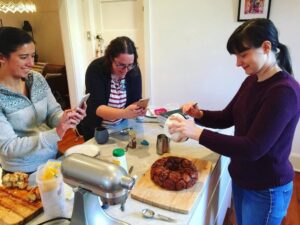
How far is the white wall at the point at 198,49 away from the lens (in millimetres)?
2482

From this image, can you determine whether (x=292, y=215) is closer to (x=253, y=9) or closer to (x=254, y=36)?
(x=254, y=36)

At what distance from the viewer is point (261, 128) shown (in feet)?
3.07

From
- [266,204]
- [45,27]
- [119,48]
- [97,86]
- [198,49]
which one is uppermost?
[45,27]

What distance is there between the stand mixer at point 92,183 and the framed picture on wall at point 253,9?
7.34ft

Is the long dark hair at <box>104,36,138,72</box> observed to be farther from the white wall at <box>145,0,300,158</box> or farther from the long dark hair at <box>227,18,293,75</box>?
the white wall at <box>145,0,300,158</box>

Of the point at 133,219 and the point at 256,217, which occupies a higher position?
the point at 133,219

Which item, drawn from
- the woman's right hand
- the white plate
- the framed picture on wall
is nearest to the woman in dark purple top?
the woman's right hand

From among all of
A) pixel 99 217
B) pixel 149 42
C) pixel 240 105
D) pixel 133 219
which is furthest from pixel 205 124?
pixel 149 42

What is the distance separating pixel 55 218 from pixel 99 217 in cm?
19

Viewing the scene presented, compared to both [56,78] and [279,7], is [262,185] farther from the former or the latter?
[56,78]

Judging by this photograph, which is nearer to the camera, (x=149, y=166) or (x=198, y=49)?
(x=149, y=166)

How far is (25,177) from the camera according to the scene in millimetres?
1043

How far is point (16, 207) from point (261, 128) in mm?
920

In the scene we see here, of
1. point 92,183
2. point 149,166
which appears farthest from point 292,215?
point 92,183
